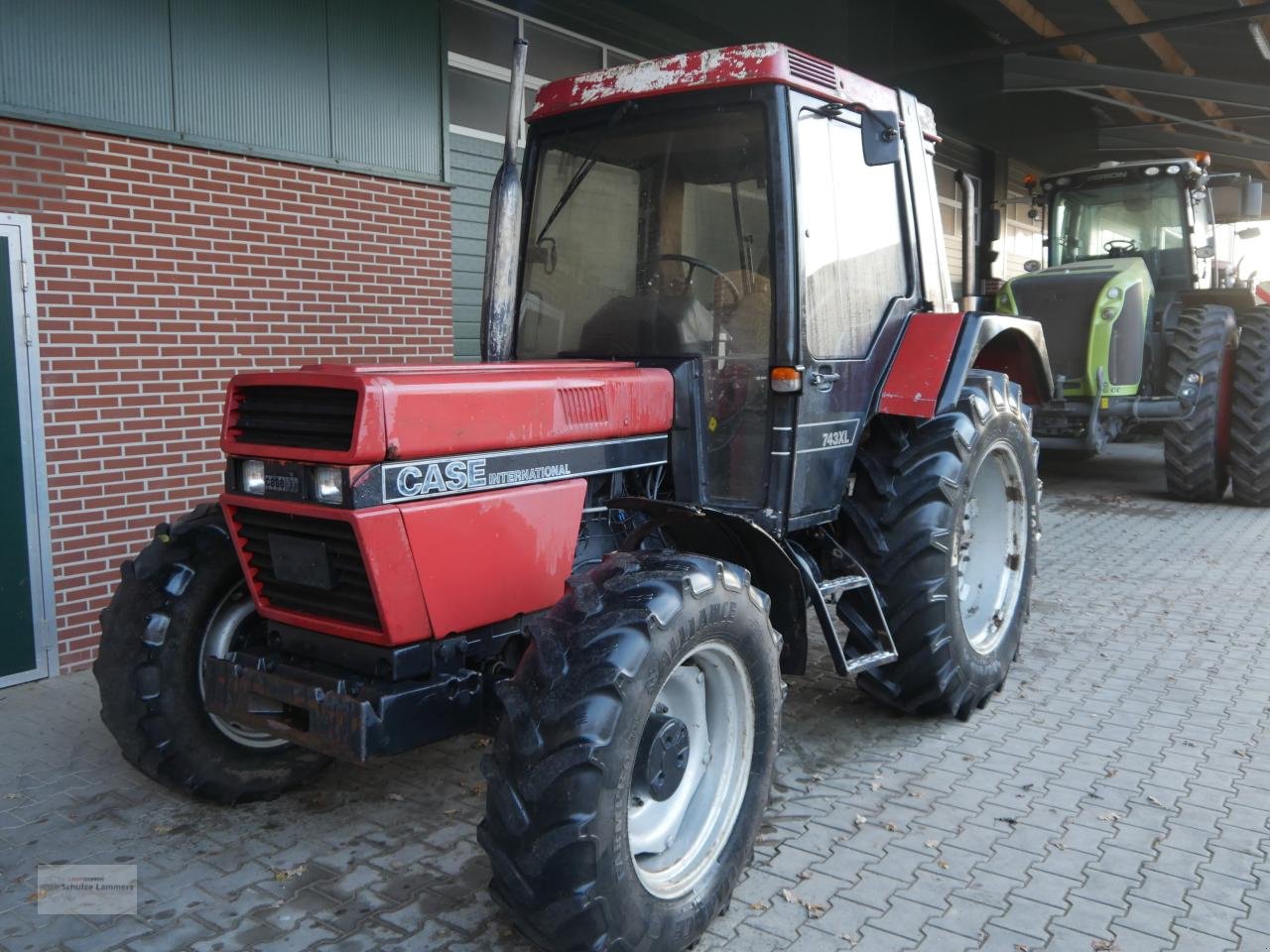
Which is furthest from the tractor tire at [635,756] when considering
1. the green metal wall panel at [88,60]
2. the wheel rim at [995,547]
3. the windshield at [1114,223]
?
the windshield at [1114,223]

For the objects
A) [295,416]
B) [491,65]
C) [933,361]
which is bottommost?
[295,416]

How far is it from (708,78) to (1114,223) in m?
8.06

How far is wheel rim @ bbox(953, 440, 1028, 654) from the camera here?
4.59 m

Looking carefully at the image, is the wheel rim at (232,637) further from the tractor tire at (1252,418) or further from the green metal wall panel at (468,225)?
the tractor tire at (1252,418)

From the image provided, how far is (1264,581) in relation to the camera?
654 cm

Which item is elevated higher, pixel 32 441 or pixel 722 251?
pixel 722 251

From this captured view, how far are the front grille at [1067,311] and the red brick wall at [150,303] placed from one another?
5901mm

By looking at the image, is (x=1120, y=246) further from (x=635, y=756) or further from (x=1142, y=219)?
(x=635, y=756)

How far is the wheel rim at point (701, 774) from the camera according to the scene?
2.82 meters

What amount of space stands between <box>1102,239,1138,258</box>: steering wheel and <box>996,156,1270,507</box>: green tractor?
0.31 ft

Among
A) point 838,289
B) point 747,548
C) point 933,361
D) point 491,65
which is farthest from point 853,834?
point 491,65

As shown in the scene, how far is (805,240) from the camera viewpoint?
137 inches

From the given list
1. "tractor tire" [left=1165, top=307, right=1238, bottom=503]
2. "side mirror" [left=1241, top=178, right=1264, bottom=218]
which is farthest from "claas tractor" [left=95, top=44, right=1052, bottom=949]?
"side mirror" [left=1241, top=178, right=1264, bottom=218]
